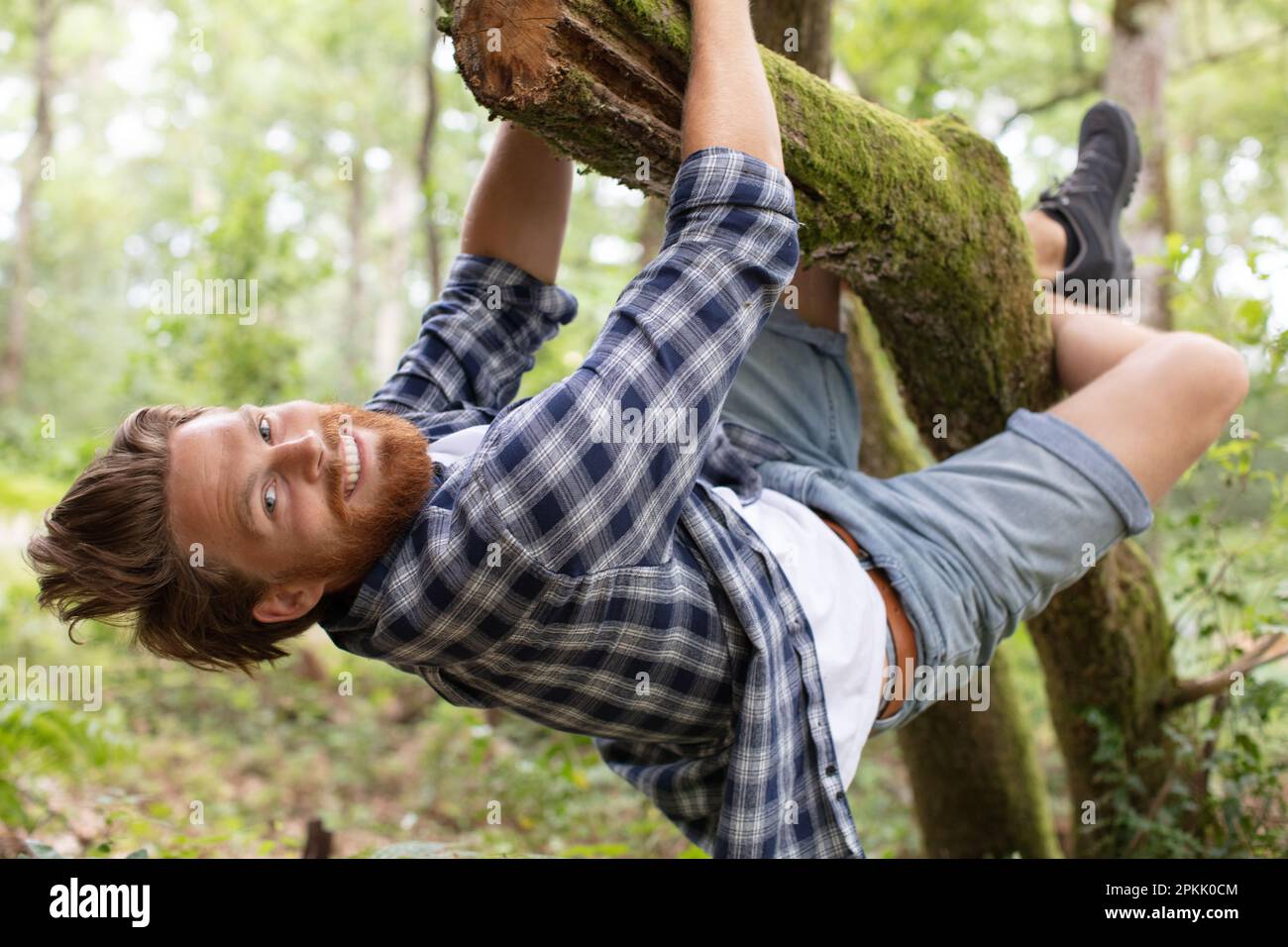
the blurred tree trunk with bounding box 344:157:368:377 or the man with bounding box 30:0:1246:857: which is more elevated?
the blurred tree trunk with bounding box 344:157:368:377

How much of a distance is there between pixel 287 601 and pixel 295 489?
10.0 inches

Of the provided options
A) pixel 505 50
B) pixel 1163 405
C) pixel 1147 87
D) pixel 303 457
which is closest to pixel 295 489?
pixel 303 457

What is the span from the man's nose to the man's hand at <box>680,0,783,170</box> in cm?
89

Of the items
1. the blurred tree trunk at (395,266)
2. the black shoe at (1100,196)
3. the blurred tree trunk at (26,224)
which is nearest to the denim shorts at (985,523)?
the black shoe at (1100,196)

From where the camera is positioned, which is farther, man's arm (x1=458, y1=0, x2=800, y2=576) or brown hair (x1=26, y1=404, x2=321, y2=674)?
brown hair (x1=26, y1=404, x2=321, y2=674)

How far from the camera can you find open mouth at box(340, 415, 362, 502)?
6.23 feet

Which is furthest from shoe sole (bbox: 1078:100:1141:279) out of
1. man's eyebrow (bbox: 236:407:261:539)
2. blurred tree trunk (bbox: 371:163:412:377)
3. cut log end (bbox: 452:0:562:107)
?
blurred tree trunk (bbox: 371:163:412:377)

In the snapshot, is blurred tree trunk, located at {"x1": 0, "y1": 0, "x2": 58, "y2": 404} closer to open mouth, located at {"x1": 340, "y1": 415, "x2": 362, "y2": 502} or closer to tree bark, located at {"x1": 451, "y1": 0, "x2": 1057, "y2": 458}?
open mouth, located at {"x1": 340, "y1": 415, "x2": 362, "y2": 502}

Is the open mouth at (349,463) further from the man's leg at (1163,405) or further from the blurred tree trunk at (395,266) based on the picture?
the blurred tree trunk at (395,266)

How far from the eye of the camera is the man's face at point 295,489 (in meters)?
1.89
